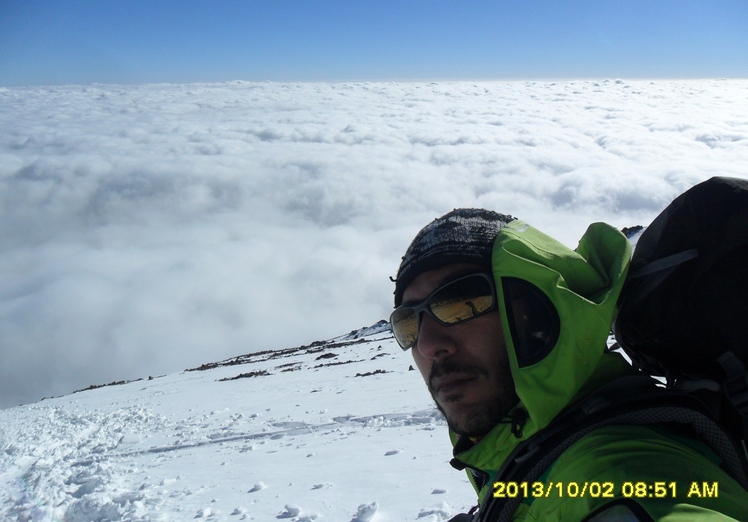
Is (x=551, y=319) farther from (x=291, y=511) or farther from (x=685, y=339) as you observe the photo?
(x=291, y=511)

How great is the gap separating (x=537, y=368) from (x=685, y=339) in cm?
65

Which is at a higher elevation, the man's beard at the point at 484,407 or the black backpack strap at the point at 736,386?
the black backpack strap at the point at 736,386

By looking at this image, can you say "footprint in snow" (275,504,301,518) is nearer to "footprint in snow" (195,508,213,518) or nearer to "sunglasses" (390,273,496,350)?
"footprint in snow" (195,508,213,518)

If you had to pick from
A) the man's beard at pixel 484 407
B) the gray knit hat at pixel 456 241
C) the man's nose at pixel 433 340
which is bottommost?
the man's beard at pixel 484 407

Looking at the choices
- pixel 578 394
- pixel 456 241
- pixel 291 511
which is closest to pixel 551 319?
pixel 578 394

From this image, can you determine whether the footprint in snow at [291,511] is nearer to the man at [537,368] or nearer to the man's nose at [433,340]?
the man at [537,368]

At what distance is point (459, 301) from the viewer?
6.80 ft

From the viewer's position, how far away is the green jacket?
4.08ft

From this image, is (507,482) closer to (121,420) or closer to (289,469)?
(289,469)

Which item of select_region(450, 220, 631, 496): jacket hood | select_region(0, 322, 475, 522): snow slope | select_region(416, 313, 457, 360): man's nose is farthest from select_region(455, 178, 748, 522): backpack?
select_region(0, 322, 475, 522): snow slope

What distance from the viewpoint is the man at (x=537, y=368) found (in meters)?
1.27

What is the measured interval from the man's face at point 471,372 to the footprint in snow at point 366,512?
3474mm

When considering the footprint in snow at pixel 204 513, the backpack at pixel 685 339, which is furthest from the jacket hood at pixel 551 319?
the footprint in snow at pixel 204 513
